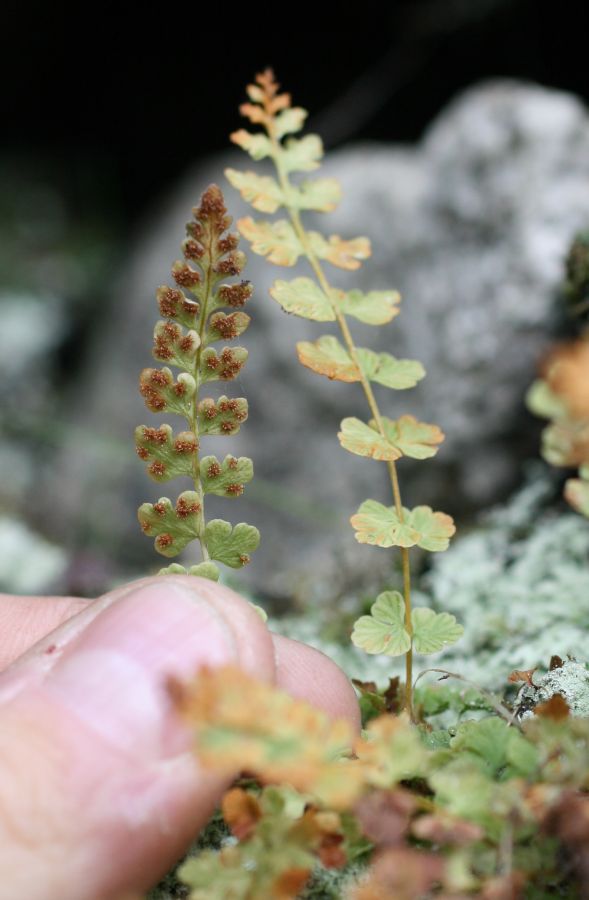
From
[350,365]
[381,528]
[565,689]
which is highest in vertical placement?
[350,365]

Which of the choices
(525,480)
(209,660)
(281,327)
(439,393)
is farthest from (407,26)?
(209,660)

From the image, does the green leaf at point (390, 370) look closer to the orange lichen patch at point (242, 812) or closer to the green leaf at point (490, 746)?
the green leaf at point (490, 746)

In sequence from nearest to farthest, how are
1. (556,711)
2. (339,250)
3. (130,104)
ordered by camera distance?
(556,711)
(339,250)
(130,104)

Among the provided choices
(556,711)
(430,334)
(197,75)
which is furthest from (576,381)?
(197,75)

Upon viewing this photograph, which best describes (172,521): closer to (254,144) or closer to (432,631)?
(432,631)

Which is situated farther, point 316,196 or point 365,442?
point 316,196

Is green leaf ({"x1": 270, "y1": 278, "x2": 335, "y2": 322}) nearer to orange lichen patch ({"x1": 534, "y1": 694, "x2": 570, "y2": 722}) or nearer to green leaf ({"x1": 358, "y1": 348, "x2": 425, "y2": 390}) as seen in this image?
green leaf ({"x1": 358, "y1": 348, "x2": 425, "y2": 390})

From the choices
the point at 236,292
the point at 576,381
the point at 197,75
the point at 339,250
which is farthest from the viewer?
the point at 197,75
